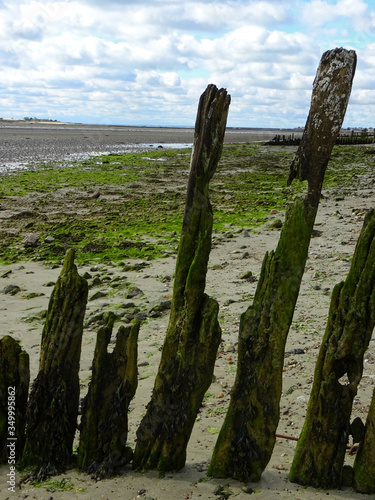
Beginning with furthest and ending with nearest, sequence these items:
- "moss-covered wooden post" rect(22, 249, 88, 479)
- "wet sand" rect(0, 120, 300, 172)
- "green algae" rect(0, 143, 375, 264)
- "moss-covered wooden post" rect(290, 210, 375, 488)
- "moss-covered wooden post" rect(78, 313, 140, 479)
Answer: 1. "wet sand" rect(0, 120, 300, 172)
2. "green algae" rect(0, 143, 375, 264)
3. "moss-covered wooden post" rect(22, 249, 88, 479)
4. "moss-covered wooden post" rect(78, 313, 140, 479)
5. "moss-covered wooden post" rect(290, 210, 375, 488)

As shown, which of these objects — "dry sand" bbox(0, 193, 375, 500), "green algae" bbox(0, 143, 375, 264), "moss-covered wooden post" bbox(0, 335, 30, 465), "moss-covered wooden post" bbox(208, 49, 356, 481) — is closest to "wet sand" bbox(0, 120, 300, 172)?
"green algae" bbox(0, 143, 375, 264)

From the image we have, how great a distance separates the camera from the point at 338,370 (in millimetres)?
3908

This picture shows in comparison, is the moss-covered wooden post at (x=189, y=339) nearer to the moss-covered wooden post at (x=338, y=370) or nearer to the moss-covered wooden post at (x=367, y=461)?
the moss-covered wooden post at (x=338, y=370)

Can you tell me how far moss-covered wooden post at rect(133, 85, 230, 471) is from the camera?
13.8 feet

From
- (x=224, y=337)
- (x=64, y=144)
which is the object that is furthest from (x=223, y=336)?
(x=64, y=144)

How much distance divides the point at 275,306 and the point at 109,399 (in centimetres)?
164

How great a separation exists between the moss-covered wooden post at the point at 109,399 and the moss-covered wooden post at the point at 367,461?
186cm

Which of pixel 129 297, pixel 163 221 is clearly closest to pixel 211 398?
pixel 129 297

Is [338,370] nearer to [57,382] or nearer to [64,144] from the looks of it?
[57,382]

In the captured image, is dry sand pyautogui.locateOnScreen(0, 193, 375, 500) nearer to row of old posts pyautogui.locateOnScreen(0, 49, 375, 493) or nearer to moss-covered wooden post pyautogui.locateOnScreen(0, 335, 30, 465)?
row of old posts pyautogui.locateOnScreen(0, 49, 375, 493)

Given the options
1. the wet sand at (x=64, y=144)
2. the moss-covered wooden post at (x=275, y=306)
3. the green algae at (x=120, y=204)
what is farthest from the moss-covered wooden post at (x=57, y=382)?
the wet sand at (x=64, y=144)

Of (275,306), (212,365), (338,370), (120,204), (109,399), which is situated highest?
(275,306)

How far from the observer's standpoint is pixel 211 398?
18.6 ft

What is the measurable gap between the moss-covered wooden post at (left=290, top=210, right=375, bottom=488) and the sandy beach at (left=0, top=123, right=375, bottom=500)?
20 centimetres
